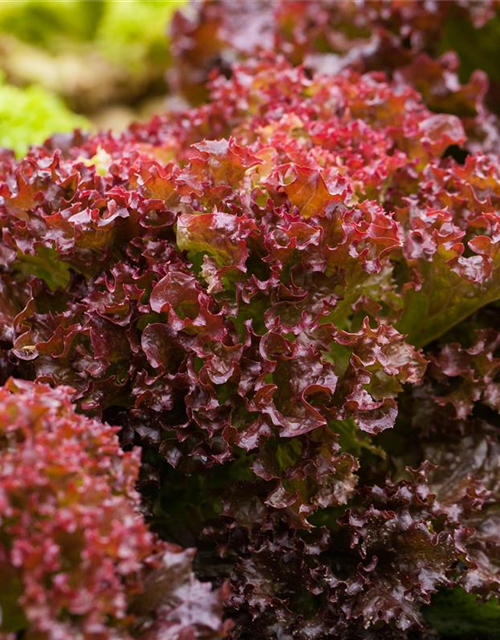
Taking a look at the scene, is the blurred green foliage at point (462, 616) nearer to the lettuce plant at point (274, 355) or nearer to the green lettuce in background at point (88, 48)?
the lettuce plant at point (274, 355)

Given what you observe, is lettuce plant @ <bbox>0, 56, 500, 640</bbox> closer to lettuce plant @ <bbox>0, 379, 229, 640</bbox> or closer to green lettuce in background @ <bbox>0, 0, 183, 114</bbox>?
lettuce plant @ <bbox>0, 379, 229, 640</bbox>

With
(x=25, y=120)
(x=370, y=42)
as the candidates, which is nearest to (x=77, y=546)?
(x=25, y=120)

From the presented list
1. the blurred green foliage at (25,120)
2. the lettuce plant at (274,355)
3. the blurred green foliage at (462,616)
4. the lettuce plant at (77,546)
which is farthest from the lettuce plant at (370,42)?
the lettuce plant at (77,546)

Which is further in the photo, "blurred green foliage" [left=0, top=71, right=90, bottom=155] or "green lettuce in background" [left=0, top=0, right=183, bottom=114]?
"green lettuce in background" [left=0, top=0, right=183, bottom=114]

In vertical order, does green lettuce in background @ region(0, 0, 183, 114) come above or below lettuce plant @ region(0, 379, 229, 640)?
below

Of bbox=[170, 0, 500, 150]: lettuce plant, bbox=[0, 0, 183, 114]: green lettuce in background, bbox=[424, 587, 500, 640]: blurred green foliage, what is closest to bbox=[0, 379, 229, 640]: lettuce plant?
bbox=[424, 587, 500, 640]: blurred green foliage

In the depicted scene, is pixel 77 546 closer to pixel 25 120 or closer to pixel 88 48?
pixel 25 120

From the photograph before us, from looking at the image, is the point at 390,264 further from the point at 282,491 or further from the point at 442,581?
the point at 442,581

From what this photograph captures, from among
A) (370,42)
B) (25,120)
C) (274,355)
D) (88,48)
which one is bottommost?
(88,48)

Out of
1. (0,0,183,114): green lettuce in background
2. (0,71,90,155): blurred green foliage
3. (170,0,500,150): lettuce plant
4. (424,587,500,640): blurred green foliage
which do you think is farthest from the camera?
(0,0,183,114): green lettuce in background
